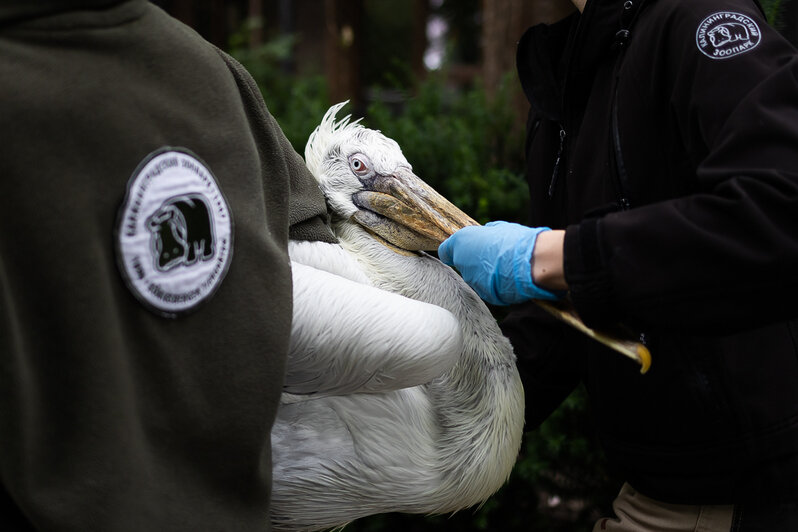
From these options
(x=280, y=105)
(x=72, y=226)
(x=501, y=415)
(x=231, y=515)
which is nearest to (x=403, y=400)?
(x=501, y=415)

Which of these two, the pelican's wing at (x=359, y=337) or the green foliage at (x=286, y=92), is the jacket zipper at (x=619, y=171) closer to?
the pelican's wing at (x=359, y=337)

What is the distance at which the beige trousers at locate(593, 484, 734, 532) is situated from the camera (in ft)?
6.51

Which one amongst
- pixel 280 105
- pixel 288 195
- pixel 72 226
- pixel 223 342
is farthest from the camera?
pixel 280 105

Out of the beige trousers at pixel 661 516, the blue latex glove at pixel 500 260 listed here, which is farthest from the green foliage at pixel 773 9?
the beige trousers at pixel 661 516

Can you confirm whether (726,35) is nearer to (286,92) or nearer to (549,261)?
(549,261)

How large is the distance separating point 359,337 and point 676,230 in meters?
0.69

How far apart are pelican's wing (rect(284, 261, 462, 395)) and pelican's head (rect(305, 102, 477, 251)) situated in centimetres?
45

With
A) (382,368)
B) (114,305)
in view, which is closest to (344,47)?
(382,368)

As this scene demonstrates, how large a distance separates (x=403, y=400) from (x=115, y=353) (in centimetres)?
86

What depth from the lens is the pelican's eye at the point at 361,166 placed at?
91.4 inches

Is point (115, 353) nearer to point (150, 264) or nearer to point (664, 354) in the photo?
point (150, 264)

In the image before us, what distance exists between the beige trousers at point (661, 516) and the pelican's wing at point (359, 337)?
2.51 ft

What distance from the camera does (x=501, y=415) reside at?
2.13m

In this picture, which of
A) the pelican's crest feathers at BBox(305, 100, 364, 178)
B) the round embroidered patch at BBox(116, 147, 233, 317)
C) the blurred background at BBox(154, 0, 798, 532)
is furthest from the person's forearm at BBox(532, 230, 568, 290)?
the blurred background at BBox(154, 0, 798, 532)
